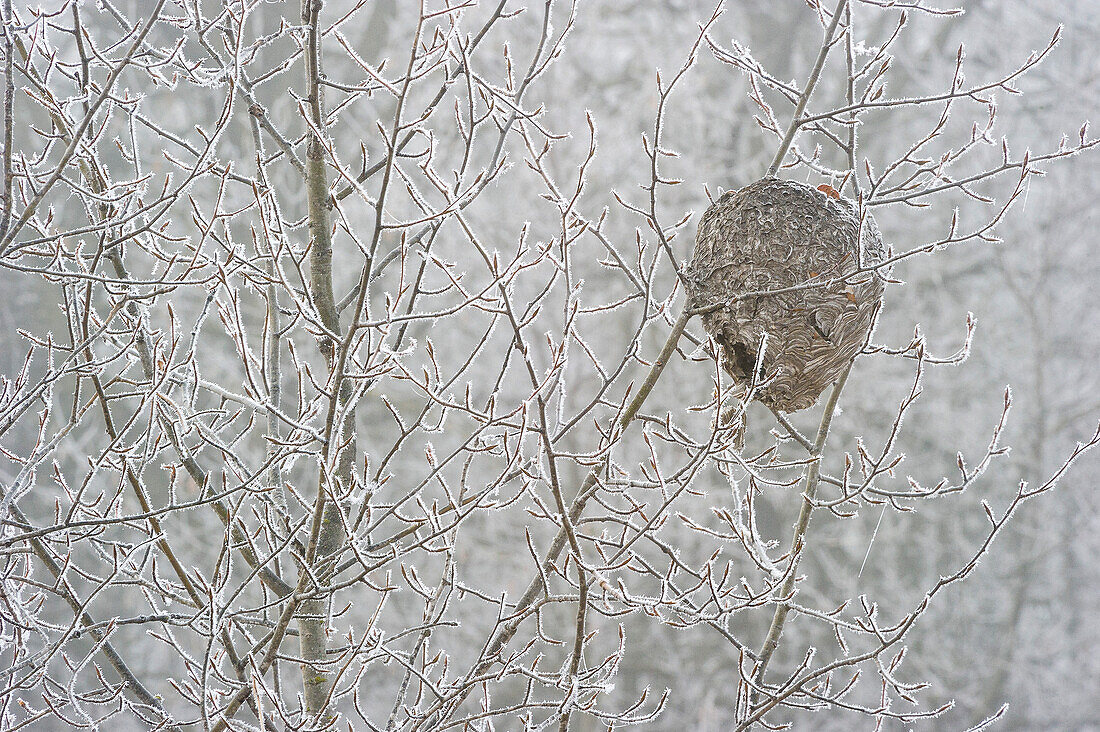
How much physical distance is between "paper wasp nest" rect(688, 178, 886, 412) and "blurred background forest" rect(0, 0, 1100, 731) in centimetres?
644

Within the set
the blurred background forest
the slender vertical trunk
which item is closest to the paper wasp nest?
the slender vertical trunk

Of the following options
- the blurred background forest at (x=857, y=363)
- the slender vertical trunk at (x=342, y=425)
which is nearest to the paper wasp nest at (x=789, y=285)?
the slender vertical trunk at (x=342, y=425)

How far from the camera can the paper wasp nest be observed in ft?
7.32

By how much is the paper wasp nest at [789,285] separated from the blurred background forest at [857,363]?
Result: 6443 millimetres

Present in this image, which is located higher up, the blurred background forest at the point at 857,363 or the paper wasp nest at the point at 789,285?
the blurred background forest at the point at 857,363

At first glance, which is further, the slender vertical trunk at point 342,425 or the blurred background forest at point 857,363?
the blurred background forest at point 857,363

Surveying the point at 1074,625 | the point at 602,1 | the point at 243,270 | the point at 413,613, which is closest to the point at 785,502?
the point at 1074,625

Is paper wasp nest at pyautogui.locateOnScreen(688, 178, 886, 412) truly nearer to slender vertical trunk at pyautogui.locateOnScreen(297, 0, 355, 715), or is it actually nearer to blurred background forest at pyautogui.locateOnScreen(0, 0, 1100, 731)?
slender vertical trunk at pyautogui.locateOnScreen(297, 0, 355, 715)

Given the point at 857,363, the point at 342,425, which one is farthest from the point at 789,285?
the point at 857,363

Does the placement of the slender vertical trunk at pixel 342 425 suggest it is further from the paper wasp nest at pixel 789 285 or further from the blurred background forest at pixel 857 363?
the blurred background forest at pixel 857 363

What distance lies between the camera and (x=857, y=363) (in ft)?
29.6

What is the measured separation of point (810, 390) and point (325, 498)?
120 cm

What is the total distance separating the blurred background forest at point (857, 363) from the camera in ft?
29.5

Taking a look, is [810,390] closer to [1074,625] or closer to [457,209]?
[457,209]
